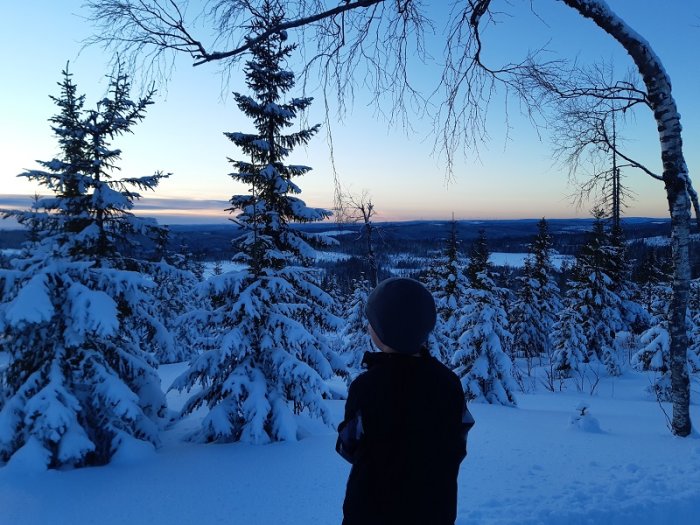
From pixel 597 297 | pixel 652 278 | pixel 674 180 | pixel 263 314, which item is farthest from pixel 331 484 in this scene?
pixel 652 278

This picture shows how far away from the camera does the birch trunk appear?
18.6 feet

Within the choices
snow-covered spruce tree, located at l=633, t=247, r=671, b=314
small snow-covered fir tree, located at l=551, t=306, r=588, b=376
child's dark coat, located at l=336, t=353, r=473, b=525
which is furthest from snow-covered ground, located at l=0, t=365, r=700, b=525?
small snow-covered fir tree, located at l=551, t=306, r=588, b=376

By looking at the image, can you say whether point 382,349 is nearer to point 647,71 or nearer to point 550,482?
point 550,482

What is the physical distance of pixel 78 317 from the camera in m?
6.82

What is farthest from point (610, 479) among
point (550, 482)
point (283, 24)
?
point (283, 24)

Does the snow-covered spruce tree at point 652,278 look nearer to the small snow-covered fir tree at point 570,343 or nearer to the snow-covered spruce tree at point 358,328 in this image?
the small snow-covered fir tree at point 570,343

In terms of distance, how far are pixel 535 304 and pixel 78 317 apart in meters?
31.7

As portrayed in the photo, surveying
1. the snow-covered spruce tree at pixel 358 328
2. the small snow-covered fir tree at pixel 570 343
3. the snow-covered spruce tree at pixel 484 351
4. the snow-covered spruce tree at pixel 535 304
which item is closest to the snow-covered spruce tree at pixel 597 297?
the small snow-covered fir tree at pixel 570 343

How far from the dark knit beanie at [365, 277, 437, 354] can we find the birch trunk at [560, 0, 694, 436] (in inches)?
217

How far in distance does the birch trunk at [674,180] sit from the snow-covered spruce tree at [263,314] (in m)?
5.09

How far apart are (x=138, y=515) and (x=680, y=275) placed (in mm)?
8137

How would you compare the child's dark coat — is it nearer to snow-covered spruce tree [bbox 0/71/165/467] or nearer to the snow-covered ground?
the snow-covered ground

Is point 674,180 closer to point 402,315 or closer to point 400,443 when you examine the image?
point 402,315

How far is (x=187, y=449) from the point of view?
7.78 meters
